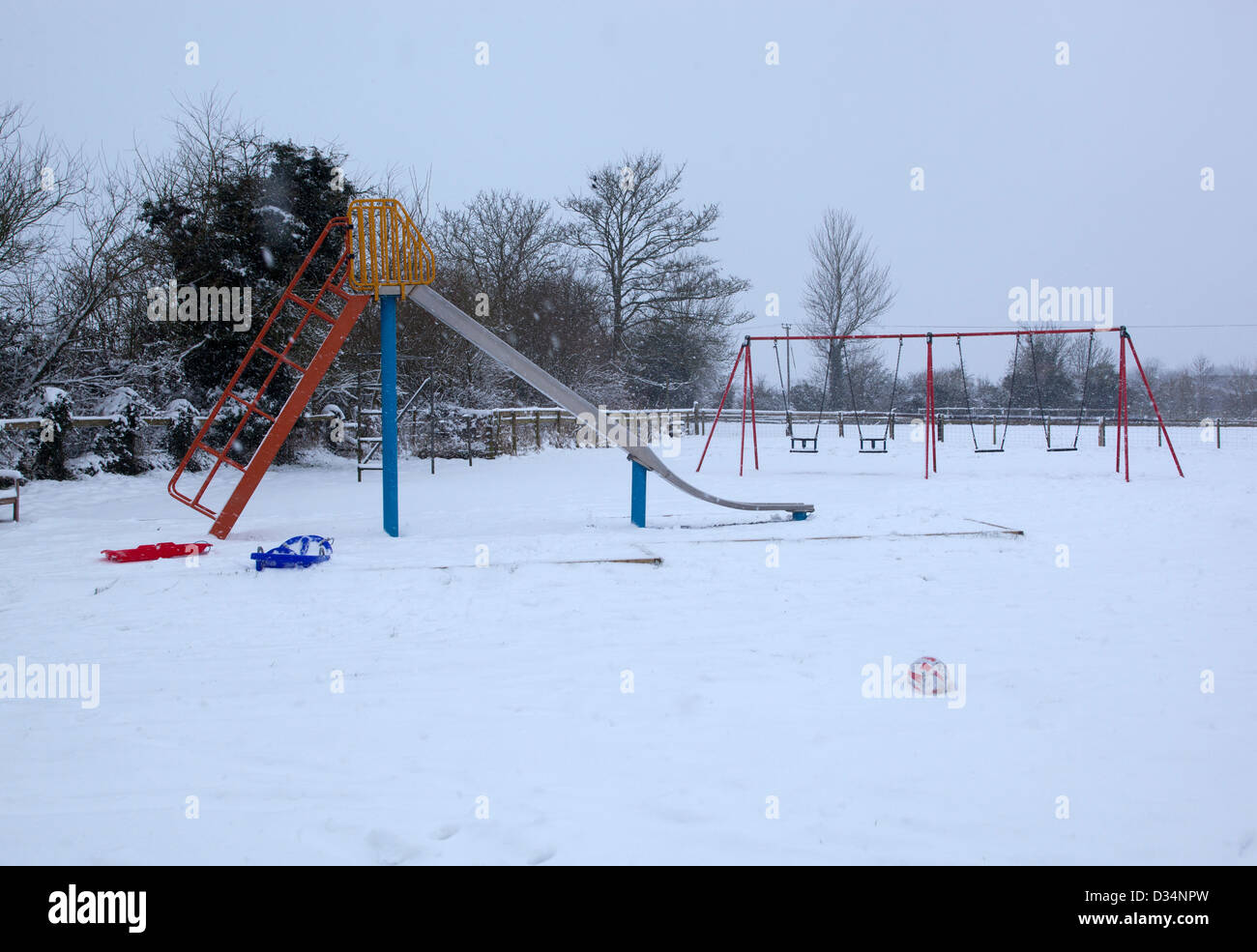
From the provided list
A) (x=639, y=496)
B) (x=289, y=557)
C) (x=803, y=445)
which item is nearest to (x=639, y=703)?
(x=289, y=557)

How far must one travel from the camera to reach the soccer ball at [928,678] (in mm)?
4035

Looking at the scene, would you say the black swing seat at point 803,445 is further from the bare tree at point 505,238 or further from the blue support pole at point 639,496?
the bare tree at point 505,238

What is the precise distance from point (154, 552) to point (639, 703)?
515 centimetres

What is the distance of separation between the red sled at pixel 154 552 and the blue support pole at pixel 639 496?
157 inches

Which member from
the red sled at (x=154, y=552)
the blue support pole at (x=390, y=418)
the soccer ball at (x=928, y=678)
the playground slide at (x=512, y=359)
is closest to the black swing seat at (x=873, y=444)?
the playground slide at (x=512, y=359)

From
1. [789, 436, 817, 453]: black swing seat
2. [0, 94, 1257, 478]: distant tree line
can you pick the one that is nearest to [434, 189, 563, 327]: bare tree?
[0, 94, 1257, 478]: distant tree line

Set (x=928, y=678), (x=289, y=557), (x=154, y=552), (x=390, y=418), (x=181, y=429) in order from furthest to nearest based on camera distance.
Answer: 1. (x=181, y=429)
2. (x=390, y=418)
3. (x=154, y=552)
4. (x=289, y=557)
5. (x=928, y=678)

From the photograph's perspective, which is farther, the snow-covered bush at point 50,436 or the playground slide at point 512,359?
the snow-covered bush at point 50,436

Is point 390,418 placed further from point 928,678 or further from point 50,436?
point 50,436

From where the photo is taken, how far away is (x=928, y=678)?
410cm

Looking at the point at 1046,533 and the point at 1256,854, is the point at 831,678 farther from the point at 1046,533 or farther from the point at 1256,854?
the point at 1046,533

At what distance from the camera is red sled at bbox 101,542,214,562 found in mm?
7086
